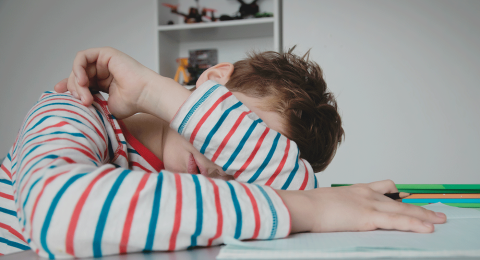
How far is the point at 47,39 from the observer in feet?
8.69

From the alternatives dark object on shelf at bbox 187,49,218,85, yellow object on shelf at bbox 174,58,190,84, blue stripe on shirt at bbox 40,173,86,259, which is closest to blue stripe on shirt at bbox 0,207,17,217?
blue stripe on shirt at bbox 40,173,86,259

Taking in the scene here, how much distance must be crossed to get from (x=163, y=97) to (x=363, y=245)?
0.41 metres

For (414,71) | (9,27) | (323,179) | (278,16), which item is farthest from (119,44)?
(414,71)

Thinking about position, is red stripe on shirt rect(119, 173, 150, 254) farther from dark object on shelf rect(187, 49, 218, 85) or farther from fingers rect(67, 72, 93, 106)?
dark object on shelf rect(187, 49, 218, 85)

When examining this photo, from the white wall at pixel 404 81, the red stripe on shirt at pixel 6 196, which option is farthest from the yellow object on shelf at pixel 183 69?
the red stripe on shirt at pixel 6 196

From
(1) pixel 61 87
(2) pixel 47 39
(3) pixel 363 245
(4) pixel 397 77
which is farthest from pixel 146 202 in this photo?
(2) pixel 47 39

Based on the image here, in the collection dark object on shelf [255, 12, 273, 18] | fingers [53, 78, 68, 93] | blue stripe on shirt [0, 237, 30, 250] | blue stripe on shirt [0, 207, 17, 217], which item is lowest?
blue stripe on shirt [0, 237, 30, 250]

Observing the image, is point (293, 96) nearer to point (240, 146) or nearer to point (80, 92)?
A: point (240, 146)

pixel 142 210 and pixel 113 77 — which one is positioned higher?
pixel 113 77

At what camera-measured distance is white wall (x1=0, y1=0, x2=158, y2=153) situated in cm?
255

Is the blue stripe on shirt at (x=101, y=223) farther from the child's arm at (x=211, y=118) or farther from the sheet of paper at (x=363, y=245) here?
the child's arm at (x=211, y=118)

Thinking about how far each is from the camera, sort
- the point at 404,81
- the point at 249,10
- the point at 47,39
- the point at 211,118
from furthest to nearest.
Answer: the point at 47,39
the point at 249,10
the point at 404,81
the point at 211,118

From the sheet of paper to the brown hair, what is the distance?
13.3 inches

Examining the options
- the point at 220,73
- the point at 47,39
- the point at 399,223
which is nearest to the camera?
the point at 399,223
